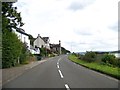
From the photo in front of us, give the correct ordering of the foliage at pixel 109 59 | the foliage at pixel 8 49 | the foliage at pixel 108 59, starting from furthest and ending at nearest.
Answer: the foliage at pixel 108 59 → the foliage at pixel 109 59 → the foliage at pixel 8 49

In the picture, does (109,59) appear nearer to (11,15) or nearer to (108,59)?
(108,59)

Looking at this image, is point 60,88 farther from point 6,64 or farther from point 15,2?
point 15,2

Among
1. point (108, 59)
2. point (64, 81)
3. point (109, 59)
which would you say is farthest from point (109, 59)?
point (64, 81)

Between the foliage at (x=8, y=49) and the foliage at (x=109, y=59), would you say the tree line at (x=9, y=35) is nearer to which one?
the foliage at (x=8, y=49)

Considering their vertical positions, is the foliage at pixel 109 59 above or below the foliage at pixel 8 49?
below

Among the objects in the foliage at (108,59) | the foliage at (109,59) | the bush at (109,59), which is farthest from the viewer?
the foliage at (108,59)

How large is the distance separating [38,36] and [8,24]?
11059cm

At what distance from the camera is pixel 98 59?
164ft

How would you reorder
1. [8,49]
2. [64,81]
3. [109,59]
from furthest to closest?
[109,59] → [8,49] → [64,81]

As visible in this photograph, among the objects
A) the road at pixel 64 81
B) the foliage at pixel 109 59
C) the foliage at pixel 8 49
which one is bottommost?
the road at pixel 64 81

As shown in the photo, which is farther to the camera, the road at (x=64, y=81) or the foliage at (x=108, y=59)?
the foliage at (x=108, y=59)

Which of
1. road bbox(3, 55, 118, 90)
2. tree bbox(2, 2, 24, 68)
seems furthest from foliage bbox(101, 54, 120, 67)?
road bbox(3, 55, 118, 90)

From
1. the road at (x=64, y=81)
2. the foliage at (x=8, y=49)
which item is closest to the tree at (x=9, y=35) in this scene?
the foliage at (x=8, y=49)

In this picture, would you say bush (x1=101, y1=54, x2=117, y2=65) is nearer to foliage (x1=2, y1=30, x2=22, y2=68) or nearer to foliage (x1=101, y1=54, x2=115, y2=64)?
foliage (x1=101, y1=54, x2=115, y2=64)
